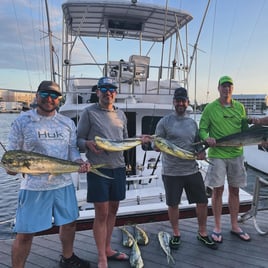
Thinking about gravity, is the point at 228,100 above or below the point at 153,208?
above

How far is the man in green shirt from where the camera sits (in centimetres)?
336

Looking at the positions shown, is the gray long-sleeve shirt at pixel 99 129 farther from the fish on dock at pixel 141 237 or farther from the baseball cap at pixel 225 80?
the baseball cap at pixel 225 80

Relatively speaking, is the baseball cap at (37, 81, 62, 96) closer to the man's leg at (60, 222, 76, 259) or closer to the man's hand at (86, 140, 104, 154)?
the man's hand at (86, 140, 104, 154)

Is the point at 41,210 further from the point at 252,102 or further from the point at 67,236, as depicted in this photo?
the point at 252,102

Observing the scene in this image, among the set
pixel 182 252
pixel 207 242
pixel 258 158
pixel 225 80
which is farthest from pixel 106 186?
pixel 258 158

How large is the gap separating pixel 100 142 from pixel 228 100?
1698mm

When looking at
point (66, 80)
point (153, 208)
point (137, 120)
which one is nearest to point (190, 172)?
point (153, 208)

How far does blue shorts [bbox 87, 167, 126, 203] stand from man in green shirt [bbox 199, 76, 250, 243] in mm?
1124

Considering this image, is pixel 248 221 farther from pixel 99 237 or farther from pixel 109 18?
pixel 109 18

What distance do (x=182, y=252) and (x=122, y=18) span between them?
A: 20.2 ft

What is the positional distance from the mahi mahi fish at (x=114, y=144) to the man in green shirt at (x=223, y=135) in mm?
977

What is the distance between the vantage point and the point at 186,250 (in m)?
3.22

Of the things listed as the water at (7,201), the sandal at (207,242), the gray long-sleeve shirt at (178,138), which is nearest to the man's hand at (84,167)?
the gray long-sleeve shirt at (178,138)

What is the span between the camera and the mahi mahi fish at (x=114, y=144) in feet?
8.43
